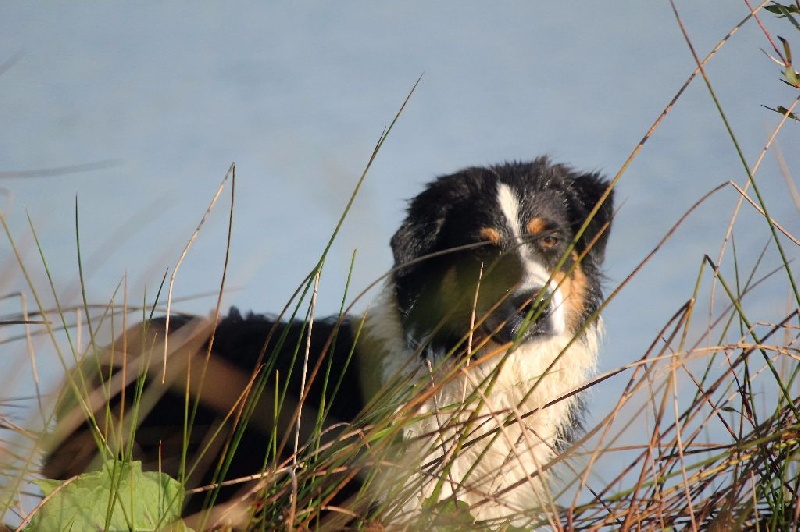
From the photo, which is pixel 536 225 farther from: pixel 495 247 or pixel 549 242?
pixel 495 247

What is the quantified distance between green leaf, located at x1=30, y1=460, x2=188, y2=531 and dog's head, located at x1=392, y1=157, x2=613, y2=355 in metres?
2.04

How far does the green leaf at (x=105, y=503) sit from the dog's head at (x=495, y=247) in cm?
204

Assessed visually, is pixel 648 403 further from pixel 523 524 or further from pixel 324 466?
pixel 324 466

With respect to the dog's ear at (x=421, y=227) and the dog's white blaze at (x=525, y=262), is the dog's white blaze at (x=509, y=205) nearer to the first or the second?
the dog's white blaze at (x=525, y=262)

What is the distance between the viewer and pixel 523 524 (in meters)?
2.25

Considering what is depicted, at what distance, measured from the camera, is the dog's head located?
161 inches

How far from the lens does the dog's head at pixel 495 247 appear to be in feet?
13.5

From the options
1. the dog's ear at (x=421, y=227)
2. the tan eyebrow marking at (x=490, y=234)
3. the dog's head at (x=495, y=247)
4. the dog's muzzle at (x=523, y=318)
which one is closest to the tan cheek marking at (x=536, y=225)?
the dog's head at (x=495, y=247)

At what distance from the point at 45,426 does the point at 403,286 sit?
228 centimetres

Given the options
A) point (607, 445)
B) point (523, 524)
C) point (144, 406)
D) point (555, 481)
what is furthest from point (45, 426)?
point (555, 481)

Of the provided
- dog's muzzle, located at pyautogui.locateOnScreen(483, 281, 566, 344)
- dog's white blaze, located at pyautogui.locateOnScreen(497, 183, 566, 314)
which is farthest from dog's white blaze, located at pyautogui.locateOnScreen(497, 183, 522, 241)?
dog's muzzle, located at pyautogui.locateOnScreen(483, 281, 566, 344)

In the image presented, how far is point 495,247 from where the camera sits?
442 cm

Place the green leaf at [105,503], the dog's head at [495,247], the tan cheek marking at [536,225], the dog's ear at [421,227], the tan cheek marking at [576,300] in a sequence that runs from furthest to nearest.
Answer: the dog's ear at [421,227] < the tan cheek marking at [536,225] < the tan cheek marking at [576,300] < the dog's head at [495,247] < the green leaf at [105,503]

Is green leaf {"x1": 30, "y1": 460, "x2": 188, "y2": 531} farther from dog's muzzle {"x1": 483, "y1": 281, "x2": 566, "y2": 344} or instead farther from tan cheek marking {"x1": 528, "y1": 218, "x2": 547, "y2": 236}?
tan cheek marking {"x1": 528, "y1": 218, "x2": 547, "y2": 236}
